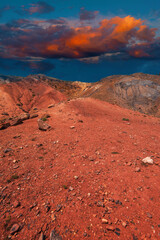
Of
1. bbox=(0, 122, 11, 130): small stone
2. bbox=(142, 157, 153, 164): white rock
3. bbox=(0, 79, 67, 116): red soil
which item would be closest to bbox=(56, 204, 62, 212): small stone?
bbox=(142, 157, 153, 164): white rock

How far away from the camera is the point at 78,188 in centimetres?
665

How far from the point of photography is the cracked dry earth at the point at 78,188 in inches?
193

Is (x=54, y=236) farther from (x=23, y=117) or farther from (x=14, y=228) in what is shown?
(x=23, y=117)

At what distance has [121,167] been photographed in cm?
832

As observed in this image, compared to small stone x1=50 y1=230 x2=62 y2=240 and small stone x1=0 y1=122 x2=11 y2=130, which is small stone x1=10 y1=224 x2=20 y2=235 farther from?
small stone x1=0 y1=122 x2=11 y2=130

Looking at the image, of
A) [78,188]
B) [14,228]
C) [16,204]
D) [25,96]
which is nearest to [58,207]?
[78,188]

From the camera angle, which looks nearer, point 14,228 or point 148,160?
point 14,228

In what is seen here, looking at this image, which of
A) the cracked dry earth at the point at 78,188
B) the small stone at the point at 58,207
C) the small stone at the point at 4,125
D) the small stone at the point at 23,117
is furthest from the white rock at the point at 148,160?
the small stone at the point at 23,117

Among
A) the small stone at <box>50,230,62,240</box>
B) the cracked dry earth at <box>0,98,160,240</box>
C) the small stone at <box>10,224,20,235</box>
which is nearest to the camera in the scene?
the small stone at <box>50,230,62,240</box>

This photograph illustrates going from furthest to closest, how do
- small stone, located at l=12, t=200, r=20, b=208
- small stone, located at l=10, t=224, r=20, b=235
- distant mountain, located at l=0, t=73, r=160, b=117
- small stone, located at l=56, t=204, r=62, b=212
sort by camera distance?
1. distant mountain, located at l=0, t=73, r=160, b=117
2. small stone, located at l=12, t=200, r=20, b=208
3. small stone, located at l=56, t=204, r=62, b=212
4. small stone, located at l=10, t=224, r=20, b=235

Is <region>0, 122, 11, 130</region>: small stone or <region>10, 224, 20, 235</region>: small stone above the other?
<region>0, 122, 11, 130</region>: small stone

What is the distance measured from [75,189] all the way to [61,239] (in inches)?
87.8

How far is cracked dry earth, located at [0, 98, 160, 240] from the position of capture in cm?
491

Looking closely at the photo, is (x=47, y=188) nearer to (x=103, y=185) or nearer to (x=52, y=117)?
(x=103, y=185)
